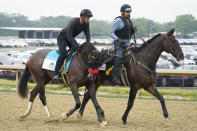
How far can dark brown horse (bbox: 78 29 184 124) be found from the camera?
9.95 m

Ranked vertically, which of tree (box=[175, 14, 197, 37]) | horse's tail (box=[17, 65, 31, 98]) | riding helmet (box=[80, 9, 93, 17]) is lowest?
tree (box=[175, 14, 197, 37])

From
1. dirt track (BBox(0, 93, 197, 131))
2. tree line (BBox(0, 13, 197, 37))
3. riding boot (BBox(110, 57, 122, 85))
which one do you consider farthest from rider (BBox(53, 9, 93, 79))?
tree line (BBox(0, 13, 197, 37))

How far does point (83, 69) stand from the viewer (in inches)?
399

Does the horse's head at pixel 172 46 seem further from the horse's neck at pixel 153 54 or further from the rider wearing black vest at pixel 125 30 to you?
the rider wearing black vest at pixel 125 30

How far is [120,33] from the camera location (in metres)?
10.5

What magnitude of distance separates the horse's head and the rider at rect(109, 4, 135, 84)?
1.00 m

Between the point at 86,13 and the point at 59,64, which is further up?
→ the point at 86,13

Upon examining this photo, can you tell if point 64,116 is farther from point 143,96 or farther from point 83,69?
point 143,96

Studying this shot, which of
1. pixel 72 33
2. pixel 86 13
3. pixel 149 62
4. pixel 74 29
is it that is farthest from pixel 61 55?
pixel 149 62

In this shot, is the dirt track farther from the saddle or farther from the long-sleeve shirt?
the long-sleeve shirt

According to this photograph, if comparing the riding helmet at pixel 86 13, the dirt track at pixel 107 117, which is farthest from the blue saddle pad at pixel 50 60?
the riding helmet at pixel 86 13

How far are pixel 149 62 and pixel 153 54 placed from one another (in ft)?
0.73

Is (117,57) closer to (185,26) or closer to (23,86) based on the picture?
(23,86)

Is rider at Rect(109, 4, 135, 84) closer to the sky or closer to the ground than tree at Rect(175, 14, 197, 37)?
closer to the sky
